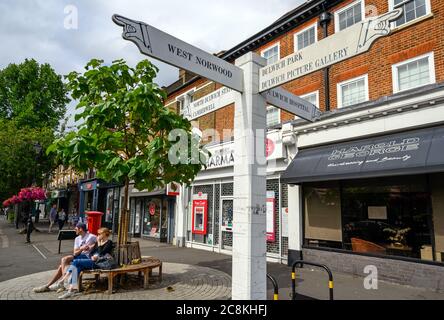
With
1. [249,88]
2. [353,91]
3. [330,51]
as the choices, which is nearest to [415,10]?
[353,91]

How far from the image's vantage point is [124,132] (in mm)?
7605

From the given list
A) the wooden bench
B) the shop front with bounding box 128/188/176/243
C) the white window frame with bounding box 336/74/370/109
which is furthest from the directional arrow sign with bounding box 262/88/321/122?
the shop front with bounding box 128/188/176/243

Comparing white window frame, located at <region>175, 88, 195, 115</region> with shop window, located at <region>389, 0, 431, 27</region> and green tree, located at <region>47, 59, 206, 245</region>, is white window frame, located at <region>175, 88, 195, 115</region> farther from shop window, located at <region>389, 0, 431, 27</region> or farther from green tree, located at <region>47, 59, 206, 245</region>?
shop window, located at <region>389, 0, 431, 27</region>

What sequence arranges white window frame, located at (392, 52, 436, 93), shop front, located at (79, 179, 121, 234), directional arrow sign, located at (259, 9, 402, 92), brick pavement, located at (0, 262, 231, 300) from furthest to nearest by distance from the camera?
shop front, located at (79, 179, 121, 234) < white window frame, located at (392, 52, 436, 93) < brick pavement, located at (0, 262, 231, 300) < directional arrow sign, located at (259, 9, 402, 92)

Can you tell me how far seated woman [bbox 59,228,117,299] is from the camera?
612 cm

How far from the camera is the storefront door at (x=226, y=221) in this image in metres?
12.5

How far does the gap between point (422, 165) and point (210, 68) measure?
5454 mm

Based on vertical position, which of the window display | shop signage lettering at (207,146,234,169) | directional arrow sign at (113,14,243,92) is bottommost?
the window display

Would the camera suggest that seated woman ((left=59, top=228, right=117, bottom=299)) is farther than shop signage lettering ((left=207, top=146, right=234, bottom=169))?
No

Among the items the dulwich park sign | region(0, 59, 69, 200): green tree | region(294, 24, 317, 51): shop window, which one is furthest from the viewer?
region(0, 59, 69, 200): green tree

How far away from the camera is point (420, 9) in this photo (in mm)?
8539

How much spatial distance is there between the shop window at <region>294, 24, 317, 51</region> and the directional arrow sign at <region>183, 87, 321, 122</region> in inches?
291

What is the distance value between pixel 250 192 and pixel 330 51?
5.84ft

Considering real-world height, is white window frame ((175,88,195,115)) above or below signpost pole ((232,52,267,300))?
above
